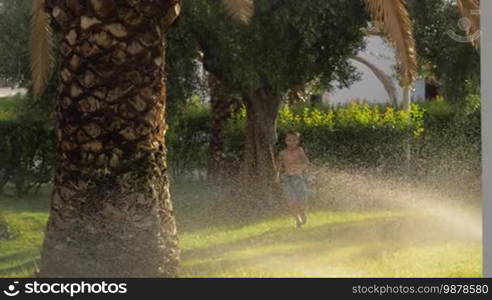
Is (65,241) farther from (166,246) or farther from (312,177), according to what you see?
(312,177)

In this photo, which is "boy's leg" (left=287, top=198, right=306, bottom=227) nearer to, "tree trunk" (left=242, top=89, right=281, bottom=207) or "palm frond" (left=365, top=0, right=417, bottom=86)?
"tree trunk" (left=242, top=89, right=281, bottom=207)

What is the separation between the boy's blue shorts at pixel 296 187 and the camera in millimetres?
11711

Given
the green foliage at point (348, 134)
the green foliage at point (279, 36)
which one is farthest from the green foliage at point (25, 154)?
the green foliage at point (279, 36)

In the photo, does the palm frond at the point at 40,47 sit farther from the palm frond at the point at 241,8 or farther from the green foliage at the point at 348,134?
the green foliage at the point at 348,134

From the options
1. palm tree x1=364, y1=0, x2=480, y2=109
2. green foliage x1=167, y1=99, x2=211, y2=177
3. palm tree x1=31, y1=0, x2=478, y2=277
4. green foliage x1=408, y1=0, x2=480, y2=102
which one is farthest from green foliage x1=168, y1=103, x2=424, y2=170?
palm tree x1=31, y1=0, x2=478, y2=277

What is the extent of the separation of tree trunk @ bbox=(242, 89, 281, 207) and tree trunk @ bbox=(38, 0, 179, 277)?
6229 mm

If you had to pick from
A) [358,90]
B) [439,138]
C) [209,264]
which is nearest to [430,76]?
[439,138]

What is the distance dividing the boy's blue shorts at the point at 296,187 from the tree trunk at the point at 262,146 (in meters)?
1.94

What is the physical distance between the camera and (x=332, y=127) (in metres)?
16.0

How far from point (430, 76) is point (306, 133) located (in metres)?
2.24

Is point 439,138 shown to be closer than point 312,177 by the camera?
No

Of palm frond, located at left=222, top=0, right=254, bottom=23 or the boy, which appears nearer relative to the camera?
palm frond, located at left=222, top=0, right=254, bottom=23

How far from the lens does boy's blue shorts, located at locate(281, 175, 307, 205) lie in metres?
11.7

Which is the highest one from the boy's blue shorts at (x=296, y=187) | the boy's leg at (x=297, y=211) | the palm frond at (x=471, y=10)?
the palm frond at (x=471, y=10)
